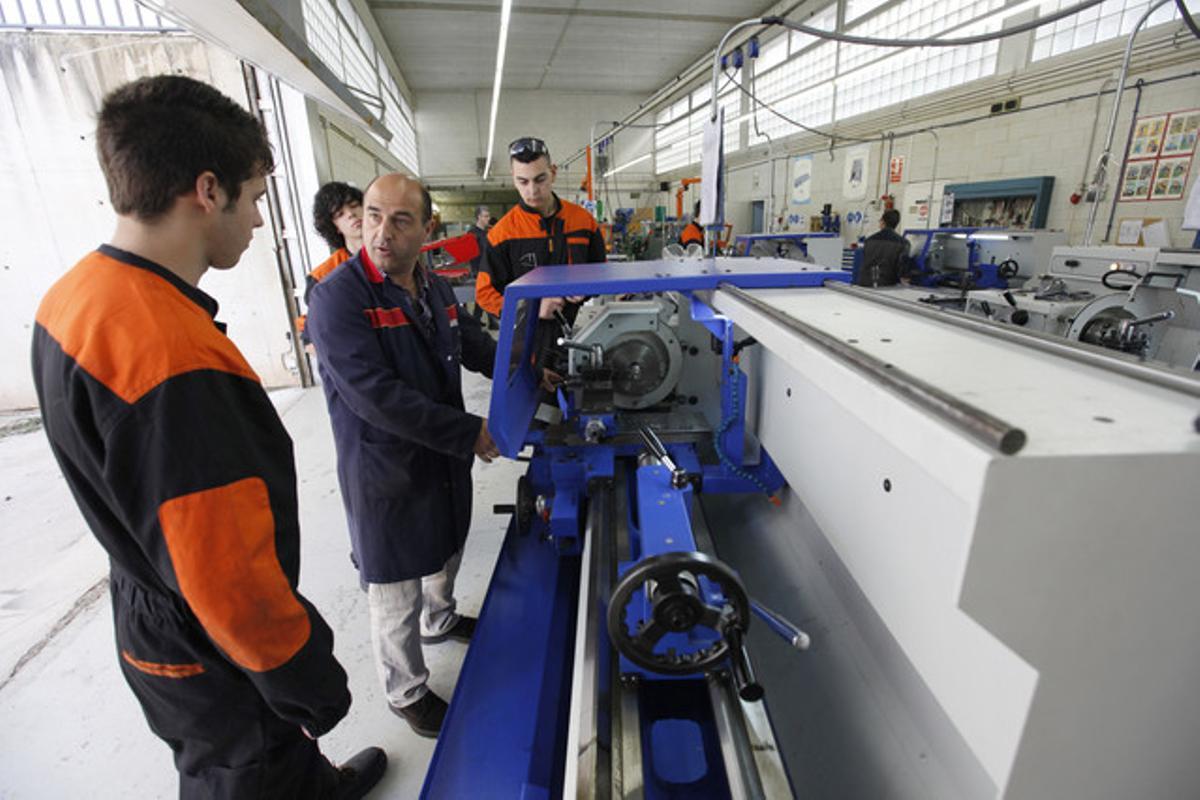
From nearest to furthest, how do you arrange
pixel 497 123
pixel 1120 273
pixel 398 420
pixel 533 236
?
pixel 398 420 → pixel 533 236 → pixel 1120 273 → pixel 497 123

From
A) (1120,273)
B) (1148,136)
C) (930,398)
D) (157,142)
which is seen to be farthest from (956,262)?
(157,142)

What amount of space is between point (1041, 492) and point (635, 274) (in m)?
1.12

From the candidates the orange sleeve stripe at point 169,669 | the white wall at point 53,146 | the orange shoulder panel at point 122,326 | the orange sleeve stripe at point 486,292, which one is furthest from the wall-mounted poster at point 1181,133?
the white wall at point 53,146

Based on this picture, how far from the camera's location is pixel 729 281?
4.36 ft

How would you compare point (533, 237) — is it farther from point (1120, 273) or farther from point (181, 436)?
point (1120, 273)

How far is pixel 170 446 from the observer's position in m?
0.78

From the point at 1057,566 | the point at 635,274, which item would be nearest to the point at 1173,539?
the point at 1057,566

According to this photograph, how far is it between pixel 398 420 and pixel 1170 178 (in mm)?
6028

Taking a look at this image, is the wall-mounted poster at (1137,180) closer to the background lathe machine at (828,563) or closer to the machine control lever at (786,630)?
the background lathe machine at (828,563)

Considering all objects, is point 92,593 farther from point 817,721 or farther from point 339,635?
point 817,721

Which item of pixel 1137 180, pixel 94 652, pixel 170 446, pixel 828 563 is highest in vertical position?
pixel 1137 180

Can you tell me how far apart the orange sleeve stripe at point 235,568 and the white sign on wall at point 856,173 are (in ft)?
28.9

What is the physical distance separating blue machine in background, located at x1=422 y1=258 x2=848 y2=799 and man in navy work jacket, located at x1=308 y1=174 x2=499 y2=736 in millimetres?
195

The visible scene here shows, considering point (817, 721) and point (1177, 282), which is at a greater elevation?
point (1177, 282)
